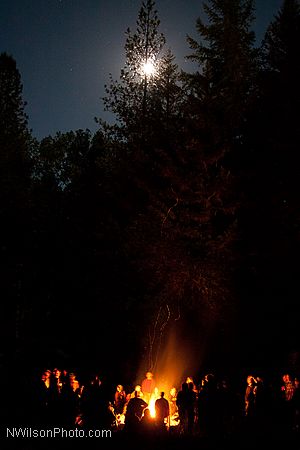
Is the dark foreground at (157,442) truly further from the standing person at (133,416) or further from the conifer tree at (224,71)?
the conifer tree at (224,71)

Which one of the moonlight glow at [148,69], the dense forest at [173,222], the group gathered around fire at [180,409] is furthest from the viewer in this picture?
the moonlight glow at [148,69]

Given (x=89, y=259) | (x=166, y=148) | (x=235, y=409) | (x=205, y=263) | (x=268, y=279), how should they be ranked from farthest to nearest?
(x=89, y=259), (x=166, y=148), (x=268, y=279), (x=205, y=263), (x=235, y=409)

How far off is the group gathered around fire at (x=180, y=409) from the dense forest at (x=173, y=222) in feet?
22.6

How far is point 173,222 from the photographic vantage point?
21875 millimetres

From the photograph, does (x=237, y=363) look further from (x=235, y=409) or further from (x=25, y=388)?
(x=25, y=388)

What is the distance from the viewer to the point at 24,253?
29312 millimetres

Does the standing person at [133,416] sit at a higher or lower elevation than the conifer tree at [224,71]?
lower

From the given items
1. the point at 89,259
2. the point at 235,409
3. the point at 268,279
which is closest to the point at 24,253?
the point at 89,259

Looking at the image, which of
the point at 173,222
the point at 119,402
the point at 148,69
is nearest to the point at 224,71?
the point at 148,69

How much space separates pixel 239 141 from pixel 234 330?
30.8 feet

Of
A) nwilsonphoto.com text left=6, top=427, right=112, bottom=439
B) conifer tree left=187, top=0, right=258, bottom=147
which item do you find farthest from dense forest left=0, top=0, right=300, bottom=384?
nwilsonphoto.com text left=6, top=427, right=112, bottom=439

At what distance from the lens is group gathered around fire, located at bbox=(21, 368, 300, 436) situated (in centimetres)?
1024

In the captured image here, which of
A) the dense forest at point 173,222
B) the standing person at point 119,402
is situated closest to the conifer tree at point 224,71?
the dense forest at point 173,222

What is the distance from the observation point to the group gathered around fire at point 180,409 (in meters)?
10.2
